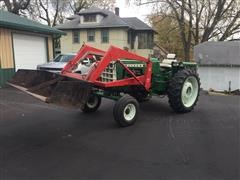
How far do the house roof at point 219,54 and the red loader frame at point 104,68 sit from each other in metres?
6.83

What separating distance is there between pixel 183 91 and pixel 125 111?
6.29 ft

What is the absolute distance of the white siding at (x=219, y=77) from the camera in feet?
40.3

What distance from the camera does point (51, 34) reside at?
51.3ft

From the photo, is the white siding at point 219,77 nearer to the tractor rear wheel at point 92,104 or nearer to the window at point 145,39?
the tractor rear wheel at point 92,104

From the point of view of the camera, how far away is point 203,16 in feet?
85.4

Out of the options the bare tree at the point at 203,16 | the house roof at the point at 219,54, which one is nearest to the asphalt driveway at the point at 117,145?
the house roof at the point at 219,54

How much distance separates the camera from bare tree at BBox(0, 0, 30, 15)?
31.4 meters

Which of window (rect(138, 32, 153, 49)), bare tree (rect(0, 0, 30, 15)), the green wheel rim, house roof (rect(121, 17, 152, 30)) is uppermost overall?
bare tree (rect(0, 0, 30, 15))

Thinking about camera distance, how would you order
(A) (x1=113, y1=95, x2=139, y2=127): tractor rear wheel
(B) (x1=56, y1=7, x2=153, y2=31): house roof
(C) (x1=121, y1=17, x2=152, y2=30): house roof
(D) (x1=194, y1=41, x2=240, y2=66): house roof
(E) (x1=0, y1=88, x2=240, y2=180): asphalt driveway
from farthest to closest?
(C) (x1=121, y1=17, x2=152, y2=30): house roof → (B) (x1=56, y1=7, x2=153, y2=31): house roof → (D) (x1=194, y1=41, x2=240, y2=66): house roof → (A) (x1=113, y1=95, x2=139, y2=127): tractor rear wheel → (E) (x1=0, y1=88, x2=240, y2=180): asphalt driveway

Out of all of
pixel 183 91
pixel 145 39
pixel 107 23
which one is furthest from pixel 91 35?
pixel 183 91

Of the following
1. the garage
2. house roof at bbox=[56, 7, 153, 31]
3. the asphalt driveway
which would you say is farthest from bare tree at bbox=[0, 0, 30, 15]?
the asphalt driveway

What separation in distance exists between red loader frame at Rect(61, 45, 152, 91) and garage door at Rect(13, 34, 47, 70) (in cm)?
Result: 780

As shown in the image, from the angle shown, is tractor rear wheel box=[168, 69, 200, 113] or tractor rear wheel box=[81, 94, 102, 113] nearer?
tractor rear wheel box=[168, 69, 200, 113]

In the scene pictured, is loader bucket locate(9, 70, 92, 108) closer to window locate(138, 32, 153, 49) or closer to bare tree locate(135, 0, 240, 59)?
bare tree locate(135, 0, 240, 59)
